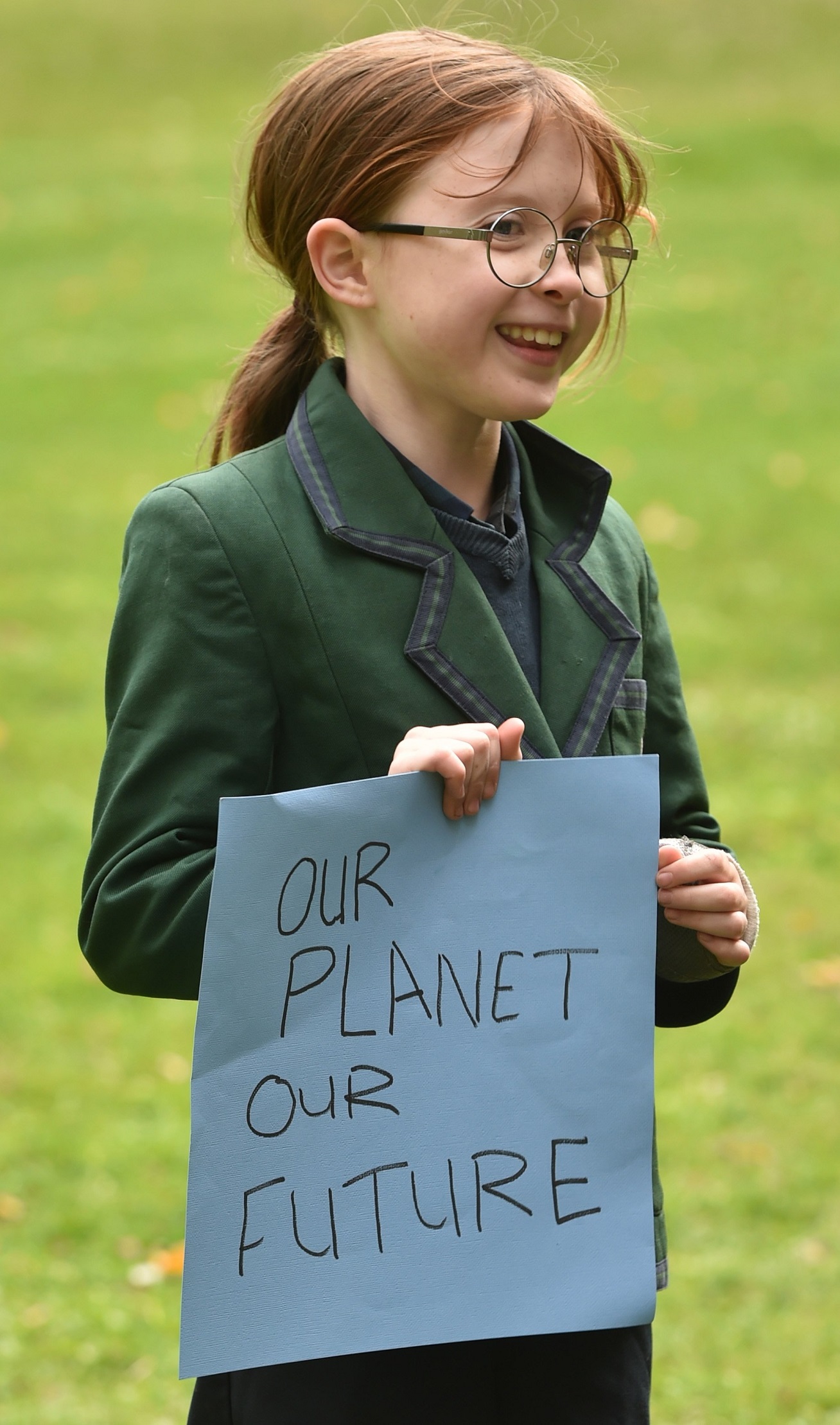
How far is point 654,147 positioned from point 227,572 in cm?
70

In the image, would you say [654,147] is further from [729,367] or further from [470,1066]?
[729,367]

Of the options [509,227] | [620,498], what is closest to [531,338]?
[509,227]

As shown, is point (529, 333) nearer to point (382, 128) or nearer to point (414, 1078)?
point (382, 128)

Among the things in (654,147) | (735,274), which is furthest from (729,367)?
(654,147)

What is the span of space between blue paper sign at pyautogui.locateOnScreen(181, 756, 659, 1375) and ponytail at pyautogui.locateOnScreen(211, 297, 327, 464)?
625 mm

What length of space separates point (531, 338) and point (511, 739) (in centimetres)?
41

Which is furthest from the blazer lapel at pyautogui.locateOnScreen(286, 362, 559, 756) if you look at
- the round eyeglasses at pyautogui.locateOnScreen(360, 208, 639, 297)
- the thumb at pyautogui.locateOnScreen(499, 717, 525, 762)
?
the round eyeglasses at pyautogui.locateOnScreen(360, 208, 639, 297)

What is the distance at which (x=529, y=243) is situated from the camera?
161 centimetres

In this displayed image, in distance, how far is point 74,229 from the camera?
42.0ft

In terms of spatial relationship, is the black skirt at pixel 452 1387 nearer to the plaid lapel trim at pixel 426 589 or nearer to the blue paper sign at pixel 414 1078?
the blue paper sign at pixel 414 1078

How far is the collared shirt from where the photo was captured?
1745 millimetres

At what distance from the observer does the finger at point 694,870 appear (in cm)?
164

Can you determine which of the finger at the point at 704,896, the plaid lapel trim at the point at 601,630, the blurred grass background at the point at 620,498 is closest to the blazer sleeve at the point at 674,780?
the plaid lapel trim at the point at 601,630

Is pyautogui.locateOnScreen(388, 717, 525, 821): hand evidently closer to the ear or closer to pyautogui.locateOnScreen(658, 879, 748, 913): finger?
pyautogui.locateOnScreen(658, 879, 748, 913): finger
